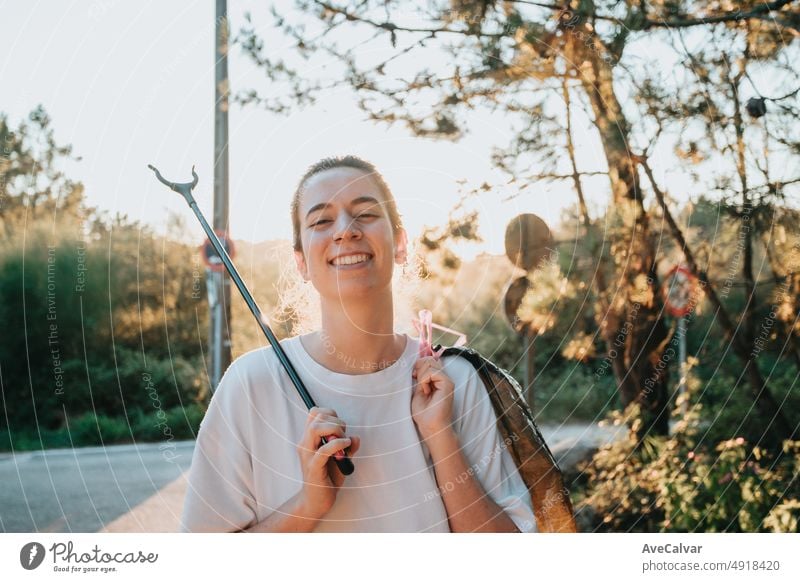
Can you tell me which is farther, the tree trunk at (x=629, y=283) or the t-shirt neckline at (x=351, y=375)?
the tree trunk at (x=629, y=283)

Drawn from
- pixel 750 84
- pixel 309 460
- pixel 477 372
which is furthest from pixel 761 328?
pixel 309 460

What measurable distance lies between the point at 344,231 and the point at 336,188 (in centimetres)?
7

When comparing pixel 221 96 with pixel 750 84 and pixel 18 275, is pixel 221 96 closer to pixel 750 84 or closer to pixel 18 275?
pixel 18 275

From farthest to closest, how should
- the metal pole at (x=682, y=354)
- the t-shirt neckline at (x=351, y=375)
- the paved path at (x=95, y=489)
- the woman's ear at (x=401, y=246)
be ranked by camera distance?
1. the metal pole at (x=682, y=354)
2. the paved path at (x=95, y=489)
3. the woman's ear at (x=401, y=246)
4. the t-shirt neckline at (x=351, y=375)

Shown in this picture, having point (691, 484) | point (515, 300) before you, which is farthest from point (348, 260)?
point (691, 484)

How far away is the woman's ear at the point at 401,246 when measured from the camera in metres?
1.49

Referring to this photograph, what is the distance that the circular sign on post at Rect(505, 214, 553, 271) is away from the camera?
1.91 metres

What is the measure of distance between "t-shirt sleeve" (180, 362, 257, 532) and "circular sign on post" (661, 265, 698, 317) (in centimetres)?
126

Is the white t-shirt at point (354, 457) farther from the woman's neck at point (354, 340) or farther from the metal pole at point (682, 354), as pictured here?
the metal pole at point (682, 354)

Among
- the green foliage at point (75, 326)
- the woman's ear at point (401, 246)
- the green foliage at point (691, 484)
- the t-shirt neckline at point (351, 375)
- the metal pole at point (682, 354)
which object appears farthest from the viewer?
the metal pole at point (682, 354)

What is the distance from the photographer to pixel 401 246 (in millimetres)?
1511

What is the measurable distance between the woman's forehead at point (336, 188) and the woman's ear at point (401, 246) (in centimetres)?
11

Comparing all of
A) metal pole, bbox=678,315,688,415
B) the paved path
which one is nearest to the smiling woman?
the paved path
